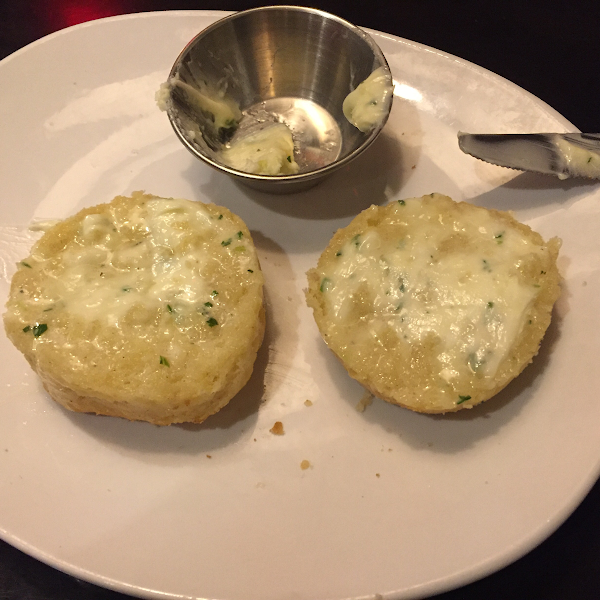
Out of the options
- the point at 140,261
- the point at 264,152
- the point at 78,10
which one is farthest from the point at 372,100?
the point at 78,10

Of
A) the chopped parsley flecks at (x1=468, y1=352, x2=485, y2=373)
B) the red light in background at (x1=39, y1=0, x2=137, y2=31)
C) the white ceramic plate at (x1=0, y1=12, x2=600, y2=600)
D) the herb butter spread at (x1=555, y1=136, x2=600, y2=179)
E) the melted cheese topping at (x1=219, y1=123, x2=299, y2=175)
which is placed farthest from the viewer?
the red light in background at (x1=39, y1=0, x2=137, y2=31)

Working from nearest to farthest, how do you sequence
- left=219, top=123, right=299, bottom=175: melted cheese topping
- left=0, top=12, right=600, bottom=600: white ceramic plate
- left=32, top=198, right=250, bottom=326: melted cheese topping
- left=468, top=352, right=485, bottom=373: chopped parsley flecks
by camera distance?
left=0, top=12, right=600, bottom=600: white ceramic plate, left=468, top=352, right=485, bottom=373: chopped parsley flecks, left=32, top=198, right=250, bottom=326: melted cheese topping, left=219, top=123, right=299, bottom=175: melted cheese topping

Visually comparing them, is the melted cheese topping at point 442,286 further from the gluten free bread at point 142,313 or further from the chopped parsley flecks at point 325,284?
the gluten free bread at point 142,313

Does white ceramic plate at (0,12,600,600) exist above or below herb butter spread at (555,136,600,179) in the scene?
below

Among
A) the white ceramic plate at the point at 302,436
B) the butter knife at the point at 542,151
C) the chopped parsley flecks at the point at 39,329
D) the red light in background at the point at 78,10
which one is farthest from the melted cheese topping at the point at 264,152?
the red light in background at the point at 78,10

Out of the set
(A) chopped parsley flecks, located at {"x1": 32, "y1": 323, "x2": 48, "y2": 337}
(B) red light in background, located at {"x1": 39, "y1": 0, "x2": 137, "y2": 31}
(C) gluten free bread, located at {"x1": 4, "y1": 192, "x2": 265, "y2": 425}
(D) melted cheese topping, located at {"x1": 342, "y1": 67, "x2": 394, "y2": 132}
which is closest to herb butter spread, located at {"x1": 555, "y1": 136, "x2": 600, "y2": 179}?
(D) melted cheese topping, located at {"x1": 342, "y1": 67, "x2": 394, "y2": 132}

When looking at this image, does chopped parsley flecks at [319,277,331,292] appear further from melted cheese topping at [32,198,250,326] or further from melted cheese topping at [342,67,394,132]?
melted cheese topping at [342,67,394,132]
